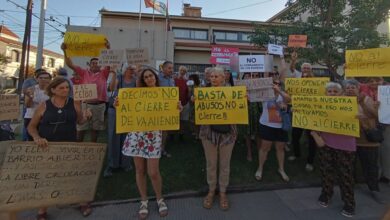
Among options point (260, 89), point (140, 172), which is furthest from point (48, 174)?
point (260, 89)

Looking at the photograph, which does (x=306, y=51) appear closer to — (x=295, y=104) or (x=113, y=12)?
(x=295, y=104)

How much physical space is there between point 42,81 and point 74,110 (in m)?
1.39

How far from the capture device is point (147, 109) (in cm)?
384

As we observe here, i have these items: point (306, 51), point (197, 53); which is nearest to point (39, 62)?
point (306, 51)

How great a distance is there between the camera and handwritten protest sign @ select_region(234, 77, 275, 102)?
4.49m

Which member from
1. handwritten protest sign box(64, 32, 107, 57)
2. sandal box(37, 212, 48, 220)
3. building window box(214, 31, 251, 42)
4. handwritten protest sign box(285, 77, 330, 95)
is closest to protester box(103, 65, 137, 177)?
handwritten protest sign box(64, 32, 107, 57)

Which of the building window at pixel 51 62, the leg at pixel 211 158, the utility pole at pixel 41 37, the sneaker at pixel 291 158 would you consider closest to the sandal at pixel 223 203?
the leg at pixel 211 158

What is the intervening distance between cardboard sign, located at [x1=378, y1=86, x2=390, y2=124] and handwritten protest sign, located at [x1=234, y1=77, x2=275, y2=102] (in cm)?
141

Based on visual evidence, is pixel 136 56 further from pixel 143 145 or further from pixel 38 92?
pixel 143 145

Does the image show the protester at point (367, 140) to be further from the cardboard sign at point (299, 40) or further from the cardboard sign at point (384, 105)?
the cardboard sign at point (299, 40)

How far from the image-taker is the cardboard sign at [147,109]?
12.5ft

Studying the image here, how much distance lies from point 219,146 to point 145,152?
1.04 meters

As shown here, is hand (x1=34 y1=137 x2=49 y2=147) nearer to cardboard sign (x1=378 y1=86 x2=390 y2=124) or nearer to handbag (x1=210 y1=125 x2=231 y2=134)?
handbag (x1=210 y1=125 x2=231 y2=134)

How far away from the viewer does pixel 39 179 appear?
3.44 meters
